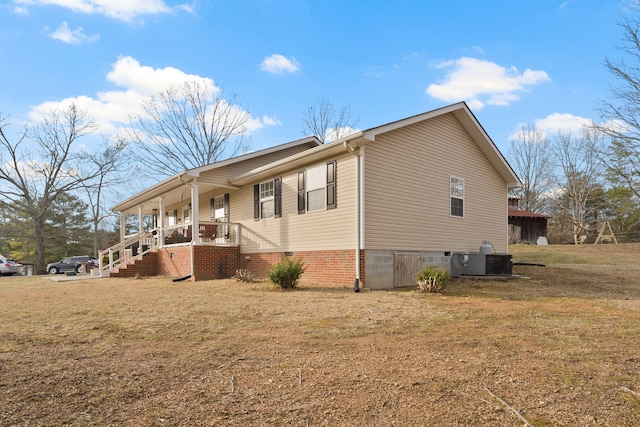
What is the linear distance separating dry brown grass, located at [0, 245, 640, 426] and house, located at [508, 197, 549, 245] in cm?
2329

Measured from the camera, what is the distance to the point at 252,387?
3.89m

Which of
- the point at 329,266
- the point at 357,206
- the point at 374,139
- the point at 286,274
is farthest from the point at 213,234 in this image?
the point at 374,139

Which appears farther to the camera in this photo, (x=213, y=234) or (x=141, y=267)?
(x=141, y=267)

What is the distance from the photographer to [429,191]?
42.1 feet

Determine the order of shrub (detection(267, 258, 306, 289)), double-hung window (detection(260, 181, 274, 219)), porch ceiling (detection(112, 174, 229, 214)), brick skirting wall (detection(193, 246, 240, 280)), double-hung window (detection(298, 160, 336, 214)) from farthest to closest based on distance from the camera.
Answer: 1. porch ceiling (detection(112, 174, 229, 214))
2. double-hung window (detection(260, 181, 274, 219))
3. brick skirting wall (detection(193, 246, 240, 280))
4. double-hung window (detection(298, 160, 336, 214))
5. shrub (detection(267, 258, 306, 289))

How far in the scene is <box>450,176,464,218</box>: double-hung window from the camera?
13742 millimetres

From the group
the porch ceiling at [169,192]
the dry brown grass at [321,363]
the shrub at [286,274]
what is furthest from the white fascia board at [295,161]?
the dry brown grass at [321,363]

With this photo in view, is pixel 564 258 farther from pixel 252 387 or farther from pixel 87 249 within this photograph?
pixel 87 249

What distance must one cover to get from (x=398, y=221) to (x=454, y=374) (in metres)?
7.80

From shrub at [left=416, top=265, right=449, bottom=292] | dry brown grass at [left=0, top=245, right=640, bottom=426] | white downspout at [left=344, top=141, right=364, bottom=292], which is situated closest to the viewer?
dry brown grass at [left=0, top=245, right=640, bottom=426]

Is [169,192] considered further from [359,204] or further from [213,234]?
[359,204]

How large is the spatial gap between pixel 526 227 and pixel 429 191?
21.8 metres

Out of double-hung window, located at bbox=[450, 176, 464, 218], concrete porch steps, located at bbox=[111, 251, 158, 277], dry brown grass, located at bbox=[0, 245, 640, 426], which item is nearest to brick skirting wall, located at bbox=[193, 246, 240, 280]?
concrete porch steps, located at bbox=[111, 251, 158, 277]

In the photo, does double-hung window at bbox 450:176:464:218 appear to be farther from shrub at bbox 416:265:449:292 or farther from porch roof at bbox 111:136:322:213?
porch roof at bbox 111:136:322:213
